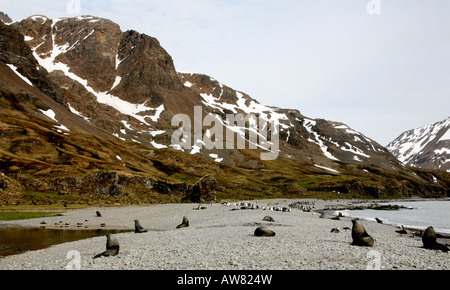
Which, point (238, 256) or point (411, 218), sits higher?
point (238, 256)

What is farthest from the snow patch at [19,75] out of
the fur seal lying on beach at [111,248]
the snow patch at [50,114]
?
the fur seal lying on beach at [111,248]

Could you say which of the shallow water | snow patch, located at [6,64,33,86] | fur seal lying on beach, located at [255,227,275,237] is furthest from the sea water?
snow patch, located at [6,64,33,86]

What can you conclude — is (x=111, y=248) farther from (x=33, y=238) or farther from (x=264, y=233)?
(x=33, y=238)

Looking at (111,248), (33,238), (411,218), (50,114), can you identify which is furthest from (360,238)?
(50,114)

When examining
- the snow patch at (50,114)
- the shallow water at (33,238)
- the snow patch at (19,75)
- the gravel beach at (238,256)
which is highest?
the snow patch at (19,75)

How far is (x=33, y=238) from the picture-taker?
29.3m

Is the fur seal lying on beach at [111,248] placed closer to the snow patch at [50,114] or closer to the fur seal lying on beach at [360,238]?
the fur seal lying on beach at [360,238]

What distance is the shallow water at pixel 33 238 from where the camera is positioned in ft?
81.2

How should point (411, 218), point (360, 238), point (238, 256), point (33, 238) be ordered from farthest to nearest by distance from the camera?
point (411, 218)
point (33, 238)
point (360, 238)
point (238, 256)

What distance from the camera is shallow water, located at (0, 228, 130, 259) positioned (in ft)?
81.2

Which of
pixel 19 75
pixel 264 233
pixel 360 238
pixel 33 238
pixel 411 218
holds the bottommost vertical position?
pixel 411 218
